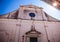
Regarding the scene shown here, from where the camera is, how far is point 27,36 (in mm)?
4281

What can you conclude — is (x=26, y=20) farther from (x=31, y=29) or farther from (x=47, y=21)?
(x=47, y=21)

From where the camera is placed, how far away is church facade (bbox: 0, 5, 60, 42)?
419cm

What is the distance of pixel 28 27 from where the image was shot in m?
4.41

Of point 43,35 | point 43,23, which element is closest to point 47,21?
point 43,23

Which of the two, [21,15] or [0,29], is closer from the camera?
[0,29]

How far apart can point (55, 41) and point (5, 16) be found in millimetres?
2155

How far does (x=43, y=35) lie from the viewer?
4.31 metres

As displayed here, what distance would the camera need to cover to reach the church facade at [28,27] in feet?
13.7

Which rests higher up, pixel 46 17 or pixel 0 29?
pixel 46 17

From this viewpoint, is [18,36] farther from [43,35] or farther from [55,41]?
[55,41]

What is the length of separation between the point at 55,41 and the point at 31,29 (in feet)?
3.24

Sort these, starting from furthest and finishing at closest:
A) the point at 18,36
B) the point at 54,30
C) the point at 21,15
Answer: the point at 21,15 < the point at 54,30 < the point at 18,36

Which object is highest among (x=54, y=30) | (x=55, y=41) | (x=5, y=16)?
(x=5, y=16)

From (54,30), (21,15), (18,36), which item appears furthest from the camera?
(21,15)
